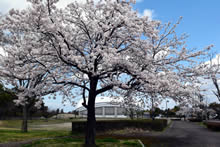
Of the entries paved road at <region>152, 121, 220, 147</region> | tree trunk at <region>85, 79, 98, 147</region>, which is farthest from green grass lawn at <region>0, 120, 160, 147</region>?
paved road at <region>152, 121, 220, 147</region>

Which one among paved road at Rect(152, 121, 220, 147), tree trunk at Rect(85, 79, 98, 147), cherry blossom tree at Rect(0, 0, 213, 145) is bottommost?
paved road at Rect(152, 121, 220, 147)

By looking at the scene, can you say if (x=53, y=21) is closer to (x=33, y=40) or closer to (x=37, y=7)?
(x=37, y=7)

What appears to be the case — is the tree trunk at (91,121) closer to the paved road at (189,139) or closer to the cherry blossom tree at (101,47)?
the cherry blossom tree at (101,47)

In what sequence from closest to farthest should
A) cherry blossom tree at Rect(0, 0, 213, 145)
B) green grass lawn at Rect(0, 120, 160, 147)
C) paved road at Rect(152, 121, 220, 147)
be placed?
cherry blossom tree at Rect(0, 0, 213, 145) → green grass lawn at Rect(0, 120, 160, 147) → paved road at Rect(152, 121, 220, 147)

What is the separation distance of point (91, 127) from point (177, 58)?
632cm

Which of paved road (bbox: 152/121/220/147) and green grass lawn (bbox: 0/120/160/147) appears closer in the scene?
green grass lawn (bbox: 0/120/160/147)

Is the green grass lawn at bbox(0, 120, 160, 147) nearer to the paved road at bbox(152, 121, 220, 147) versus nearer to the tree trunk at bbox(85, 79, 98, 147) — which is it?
the tree trunk at bbox(85, 79, 98, 147)

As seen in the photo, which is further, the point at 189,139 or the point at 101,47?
the point at 189,139

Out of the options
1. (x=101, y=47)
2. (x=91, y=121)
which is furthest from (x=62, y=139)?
(x=101, y=47)

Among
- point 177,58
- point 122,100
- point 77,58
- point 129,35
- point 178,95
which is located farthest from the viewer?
point 122,100

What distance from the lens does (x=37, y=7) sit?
884 centimetres

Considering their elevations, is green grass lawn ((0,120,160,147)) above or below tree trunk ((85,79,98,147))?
below

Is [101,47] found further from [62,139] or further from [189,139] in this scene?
[189,139]

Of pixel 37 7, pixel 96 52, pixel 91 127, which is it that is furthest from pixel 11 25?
pixel 91 127
